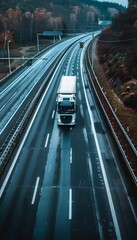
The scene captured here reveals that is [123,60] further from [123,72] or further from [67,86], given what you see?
[67,86]

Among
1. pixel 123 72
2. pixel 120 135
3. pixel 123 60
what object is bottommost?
pixel 120 135

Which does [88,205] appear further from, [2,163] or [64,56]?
[64,56]

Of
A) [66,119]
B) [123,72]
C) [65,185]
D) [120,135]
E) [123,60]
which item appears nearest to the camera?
[65,185]

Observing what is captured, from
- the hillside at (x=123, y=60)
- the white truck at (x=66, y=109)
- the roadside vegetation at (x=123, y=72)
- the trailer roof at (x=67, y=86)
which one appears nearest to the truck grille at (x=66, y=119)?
the white truck at (x=66, y=109)

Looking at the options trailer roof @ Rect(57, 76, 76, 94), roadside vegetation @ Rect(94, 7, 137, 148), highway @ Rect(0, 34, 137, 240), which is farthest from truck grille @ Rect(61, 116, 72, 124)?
roadside vegetation @ Rect(94, 7, 137, 148)

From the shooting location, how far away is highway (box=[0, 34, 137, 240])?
71.9 feet

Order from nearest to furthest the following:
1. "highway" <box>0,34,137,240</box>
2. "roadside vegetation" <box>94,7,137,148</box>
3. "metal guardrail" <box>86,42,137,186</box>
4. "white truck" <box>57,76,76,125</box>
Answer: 1. "highway" <box>0,34,137,240</box>
2. "metal guardrail" <box>86,42,137,186</box>
3. "white truck" <box>57,76,76,125</box>
4. "roadside vegetation" <box>94,7,137,148</box>

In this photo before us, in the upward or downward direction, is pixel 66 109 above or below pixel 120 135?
above

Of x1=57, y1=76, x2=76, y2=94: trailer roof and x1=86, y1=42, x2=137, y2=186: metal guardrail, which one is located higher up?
x1=57, y1=76, x2=76, y2=94: trailer roof

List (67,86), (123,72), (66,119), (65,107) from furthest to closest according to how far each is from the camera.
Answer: (123,72) → (67,86) → (66,119) → (65,107)

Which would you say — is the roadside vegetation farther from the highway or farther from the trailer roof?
the trailer roof

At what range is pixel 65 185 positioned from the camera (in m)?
27.8

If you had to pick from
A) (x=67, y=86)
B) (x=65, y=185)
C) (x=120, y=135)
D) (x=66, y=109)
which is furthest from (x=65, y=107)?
(x=65, y=185)

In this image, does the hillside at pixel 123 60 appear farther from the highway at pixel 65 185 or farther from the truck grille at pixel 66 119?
the truck grille at pixel 66 119
